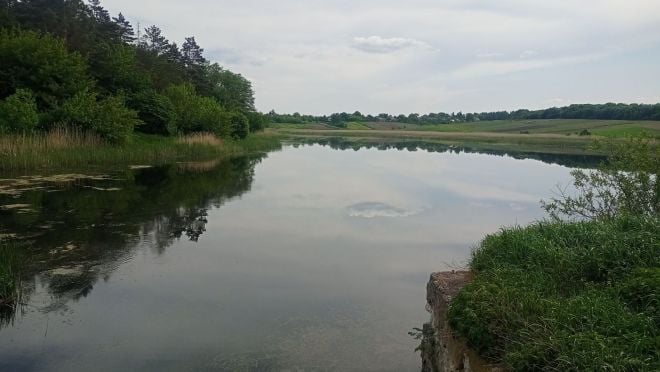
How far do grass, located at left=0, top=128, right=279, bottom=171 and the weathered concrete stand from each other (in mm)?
19284

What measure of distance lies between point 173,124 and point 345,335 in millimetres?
32509

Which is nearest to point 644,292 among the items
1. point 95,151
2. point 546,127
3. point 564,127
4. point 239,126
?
point 95,151

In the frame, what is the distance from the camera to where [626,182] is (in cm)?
900

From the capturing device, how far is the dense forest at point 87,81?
25.7 meters

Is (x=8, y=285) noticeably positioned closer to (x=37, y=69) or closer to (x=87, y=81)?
(x=37, y=69)

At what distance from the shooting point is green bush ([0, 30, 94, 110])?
28125 mm

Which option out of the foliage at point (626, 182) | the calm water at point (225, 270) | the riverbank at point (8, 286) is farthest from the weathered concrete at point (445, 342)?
the riverbank at point (8, 286)

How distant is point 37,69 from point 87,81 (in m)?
3.20

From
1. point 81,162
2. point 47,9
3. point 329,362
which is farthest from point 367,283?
point 47,9

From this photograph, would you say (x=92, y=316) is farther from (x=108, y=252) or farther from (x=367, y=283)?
(x=367, y=283)

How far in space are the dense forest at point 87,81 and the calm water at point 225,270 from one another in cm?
749

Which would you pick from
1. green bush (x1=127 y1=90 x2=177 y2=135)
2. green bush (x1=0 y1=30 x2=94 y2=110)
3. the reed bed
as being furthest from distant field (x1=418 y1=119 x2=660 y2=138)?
green bush (x1=0 y1=30 x2=94 y2=110)

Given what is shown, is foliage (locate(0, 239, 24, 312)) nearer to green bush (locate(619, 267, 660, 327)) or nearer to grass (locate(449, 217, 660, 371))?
grass (locate(449, 217, 660, 371))

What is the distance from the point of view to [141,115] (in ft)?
115
